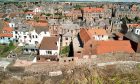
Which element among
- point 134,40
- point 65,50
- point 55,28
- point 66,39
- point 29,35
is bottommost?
point 65,50

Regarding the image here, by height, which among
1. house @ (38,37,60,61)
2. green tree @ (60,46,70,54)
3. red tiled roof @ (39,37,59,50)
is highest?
red tiled roof @ (39,37,59,50)

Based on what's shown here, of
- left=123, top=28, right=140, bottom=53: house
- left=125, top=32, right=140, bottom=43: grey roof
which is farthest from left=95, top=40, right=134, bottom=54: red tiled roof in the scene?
left=125, top=32, right=140, bottom=43: grey roof

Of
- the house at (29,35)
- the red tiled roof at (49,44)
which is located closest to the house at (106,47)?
the red tiled roof at (49,44)

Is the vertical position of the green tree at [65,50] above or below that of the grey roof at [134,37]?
below

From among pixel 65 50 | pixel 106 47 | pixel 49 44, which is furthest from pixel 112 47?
pixel 49 44

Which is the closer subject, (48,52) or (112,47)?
(112,47)

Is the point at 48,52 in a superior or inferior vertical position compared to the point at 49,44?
inferior

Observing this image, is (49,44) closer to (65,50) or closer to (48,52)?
(48,52)

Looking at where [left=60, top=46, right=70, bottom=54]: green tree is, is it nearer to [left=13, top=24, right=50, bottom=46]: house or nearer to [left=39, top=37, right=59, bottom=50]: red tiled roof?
[left=39, top=37, right=59, bottom=50]: red tiled roof

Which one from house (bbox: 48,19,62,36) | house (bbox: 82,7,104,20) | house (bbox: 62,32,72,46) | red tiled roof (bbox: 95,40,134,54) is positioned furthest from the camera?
house (bbox: 82,7,104,20)

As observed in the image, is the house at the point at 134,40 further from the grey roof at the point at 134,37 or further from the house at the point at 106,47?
the house at the point at 106,47

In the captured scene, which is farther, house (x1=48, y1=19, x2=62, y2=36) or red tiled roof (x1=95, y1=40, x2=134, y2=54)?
house (x1=48, y1=19, x2=62, y2=36)
